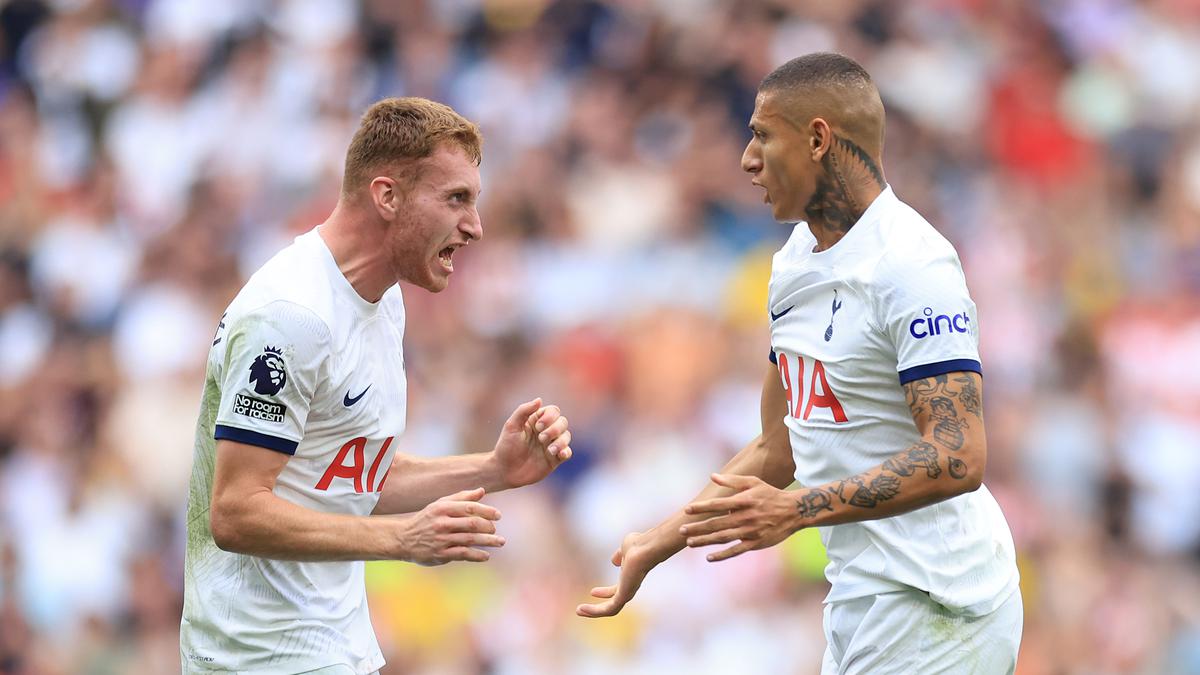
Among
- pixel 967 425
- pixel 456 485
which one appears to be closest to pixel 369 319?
pixel 456 485

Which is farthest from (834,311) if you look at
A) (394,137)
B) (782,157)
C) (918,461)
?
(394,137)

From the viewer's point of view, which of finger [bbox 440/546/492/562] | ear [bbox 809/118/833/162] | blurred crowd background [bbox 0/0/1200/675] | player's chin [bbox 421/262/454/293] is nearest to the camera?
finger [bbox 440/546/492/562]

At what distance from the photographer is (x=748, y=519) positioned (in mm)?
4230

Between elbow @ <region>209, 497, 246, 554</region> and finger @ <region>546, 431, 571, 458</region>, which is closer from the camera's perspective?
elbow @ <region>209, 497, 246, 554</region>

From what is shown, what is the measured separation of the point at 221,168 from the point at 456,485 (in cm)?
653

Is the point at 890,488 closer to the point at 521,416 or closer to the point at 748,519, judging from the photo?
the point at 748,519

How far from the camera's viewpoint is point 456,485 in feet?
17.3

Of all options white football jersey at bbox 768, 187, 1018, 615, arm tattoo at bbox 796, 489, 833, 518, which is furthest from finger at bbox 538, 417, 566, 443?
arm tattoo at bbox 796, 489, 833, 518

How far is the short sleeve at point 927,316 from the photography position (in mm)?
4305

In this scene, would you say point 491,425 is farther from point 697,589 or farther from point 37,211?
point 37,211

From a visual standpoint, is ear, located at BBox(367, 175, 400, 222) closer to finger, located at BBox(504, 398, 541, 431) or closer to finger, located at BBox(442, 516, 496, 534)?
finger, located at BBox(504, 398, 541, 431)

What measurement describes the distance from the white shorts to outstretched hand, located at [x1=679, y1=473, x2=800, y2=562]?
52cm

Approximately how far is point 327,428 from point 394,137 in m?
0.88

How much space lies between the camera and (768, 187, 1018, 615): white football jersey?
14.3ft
